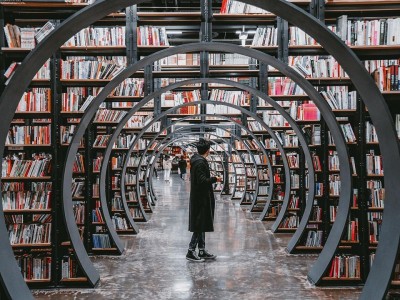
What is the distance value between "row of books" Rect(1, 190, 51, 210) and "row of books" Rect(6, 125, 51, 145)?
677 millimetres

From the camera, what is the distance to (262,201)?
1390cm

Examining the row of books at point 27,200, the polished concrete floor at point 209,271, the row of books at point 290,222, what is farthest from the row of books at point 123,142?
the row of books at point 27,200

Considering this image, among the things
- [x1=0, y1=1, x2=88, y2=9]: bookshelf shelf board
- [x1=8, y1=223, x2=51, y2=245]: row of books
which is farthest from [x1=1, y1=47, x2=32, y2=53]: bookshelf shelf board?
[x1=8, y1=223, x2=51, y2=245]: row of books

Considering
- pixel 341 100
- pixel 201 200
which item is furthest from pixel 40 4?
pixel 341 100

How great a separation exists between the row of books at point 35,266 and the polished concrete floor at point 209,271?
0.78ft

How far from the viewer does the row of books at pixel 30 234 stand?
5473 mm

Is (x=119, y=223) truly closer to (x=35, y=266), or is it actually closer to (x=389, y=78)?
(x=35, y=266)

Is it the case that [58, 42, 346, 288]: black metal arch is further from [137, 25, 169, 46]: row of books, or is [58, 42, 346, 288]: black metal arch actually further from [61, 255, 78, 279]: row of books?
[137, 25, 169, 46]: row of books

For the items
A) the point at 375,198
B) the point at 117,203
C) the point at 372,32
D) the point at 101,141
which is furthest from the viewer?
the point at 117,203

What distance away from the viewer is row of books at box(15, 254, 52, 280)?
5461mm

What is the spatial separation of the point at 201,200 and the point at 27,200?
238cm

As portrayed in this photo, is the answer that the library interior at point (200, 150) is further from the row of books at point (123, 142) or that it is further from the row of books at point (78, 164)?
the row of books at point (123, 142)

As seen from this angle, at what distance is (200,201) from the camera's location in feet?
22.0

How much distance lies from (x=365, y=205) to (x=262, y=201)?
8.51 metres
